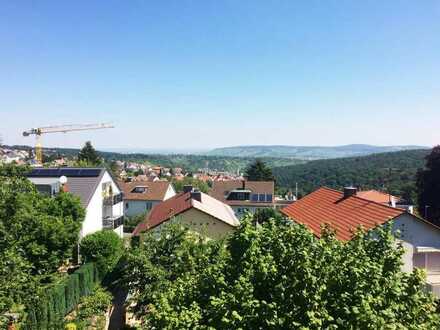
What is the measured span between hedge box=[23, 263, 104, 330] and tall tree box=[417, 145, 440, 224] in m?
37.8

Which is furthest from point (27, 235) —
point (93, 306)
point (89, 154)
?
point (89, 154)

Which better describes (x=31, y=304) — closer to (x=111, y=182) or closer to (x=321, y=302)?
(x=321, y=302)

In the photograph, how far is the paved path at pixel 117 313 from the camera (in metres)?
19.9

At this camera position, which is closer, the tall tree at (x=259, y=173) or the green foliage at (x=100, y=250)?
the green foliage at (x=100, y=250)

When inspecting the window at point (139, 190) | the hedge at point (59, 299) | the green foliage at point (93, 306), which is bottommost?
the green foliage at point (93, 306)

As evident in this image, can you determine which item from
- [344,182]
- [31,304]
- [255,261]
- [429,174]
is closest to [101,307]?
[31,304]

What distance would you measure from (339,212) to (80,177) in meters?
22.7

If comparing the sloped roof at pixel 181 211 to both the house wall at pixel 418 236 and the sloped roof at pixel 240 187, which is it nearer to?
the house wall at pixel 418 236

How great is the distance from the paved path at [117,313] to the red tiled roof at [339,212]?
10788mm

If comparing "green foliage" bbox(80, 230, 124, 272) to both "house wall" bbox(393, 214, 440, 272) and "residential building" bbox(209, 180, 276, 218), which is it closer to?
"house wall" bbox(393, 214, 440, 272)

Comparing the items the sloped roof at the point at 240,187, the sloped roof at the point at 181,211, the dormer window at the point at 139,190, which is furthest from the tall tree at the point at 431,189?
the dormer window at the point at 139,190

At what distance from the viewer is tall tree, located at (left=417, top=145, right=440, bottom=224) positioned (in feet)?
146

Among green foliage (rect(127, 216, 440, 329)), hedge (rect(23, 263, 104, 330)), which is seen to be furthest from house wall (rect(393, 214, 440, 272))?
hedge (rect(23, 263, 104, 330))

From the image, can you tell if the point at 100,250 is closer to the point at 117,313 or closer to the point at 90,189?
the point at 117,313
